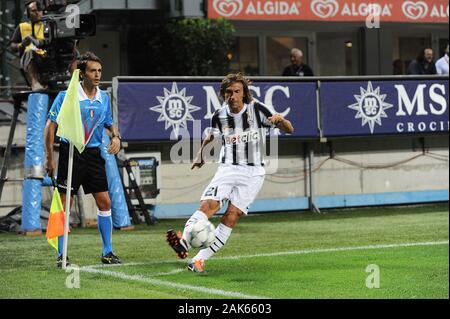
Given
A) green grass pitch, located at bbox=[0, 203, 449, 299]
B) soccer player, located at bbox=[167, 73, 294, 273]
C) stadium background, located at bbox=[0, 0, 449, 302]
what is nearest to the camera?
green grass pitch, located at bbox=[0, 203, 449, 299]

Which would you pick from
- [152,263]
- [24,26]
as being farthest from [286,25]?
[152,263]

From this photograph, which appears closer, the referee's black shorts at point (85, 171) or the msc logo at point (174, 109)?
the referee's black shorts at point (85, 171)

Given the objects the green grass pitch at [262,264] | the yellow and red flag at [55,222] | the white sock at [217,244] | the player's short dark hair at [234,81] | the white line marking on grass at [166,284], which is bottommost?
the green grass pitch at [262,264]

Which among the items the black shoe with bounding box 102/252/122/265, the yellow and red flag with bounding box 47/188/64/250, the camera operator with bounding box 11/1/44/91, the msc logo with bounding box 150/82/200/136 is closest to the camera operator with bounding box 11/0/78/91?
the camera operator with bounding box 11/1/44/91

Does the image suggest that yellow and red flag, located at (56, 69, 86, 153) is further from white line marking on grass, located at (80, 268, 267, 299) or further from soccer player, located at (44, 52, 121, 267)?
white line marking on grass, located at (80, 268, 267, 299)

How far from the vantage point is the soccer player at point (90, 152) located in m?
12.0

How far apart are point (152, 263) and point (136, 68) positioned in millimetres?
13089

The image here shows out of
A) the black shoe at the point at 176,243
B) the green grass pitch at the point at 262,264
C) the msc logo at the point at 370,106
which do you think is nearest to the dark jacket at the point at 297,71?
the msc logo at the point at 370,106

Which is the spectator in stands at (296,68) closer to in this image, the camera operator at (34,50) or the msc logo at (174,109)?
the msc logo at (174,109)

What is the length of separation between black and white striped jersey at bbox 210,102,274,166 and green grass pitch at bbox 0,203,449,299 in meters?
1.22

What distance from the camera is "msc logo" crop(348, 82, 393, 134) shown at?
20984mm

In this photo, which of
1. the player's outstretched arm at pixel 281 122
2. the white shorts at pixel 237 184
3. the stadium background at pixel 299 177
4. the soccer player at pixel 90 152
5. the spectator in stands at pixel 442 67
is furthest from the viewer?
the spectator in stands at pixel 442 67
